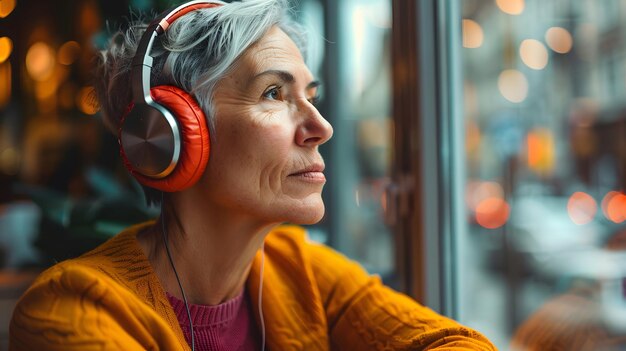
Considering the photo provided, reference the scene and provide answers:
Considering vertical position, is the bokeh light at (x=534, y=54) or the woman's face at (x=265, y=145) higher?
the bokeh light at (x=534, y=54)

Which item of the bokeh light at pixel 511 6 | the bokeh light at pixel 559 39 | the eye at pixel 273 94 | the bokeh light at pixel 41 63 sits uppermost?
the bokeh light at pixel 511 6

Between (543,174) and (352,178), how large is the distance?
7.05 meters

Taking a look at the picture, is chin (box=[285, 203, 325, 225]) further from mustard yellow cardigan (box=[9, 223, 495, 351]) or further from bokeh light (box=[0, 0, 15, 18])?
bokeh light (box=[0, 0, 15, 18])

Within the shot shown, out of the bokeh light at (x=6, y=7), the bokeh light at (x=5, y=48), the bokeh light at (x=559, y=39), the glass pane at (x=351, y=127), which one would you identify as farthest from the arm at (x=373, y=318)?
the bokeh light at (x=559, y=39)

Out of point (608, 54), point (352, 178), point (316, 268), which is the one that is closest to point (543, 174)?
point (608, 54)

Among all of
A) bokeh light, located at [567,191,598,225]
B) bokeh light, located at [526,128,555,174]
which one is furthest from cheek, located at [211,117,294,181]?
bokeh light, located at [526,128,555,174]

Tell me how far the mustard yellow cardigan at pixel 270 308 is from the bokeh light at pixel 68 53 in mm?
2090

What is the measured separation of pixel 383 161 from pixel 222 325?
1238 millimetres

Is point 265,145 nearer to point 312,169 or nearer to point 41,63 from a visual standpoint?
point 312,169

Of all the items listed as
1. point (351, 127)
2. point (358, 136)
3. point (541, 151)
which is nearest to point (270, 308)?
point (351, 127)

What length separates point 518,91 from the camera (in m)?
8.05

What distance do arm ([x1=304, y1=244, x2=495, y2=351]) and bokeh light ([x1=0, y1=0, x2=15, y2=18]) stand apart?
1.53m

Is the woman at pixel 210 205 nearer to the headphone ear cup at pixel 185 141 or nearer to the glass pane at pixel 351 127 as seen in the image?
the headphone ear cup at pixel 185 141

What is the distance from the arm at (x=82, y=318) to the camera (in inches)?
31.1
